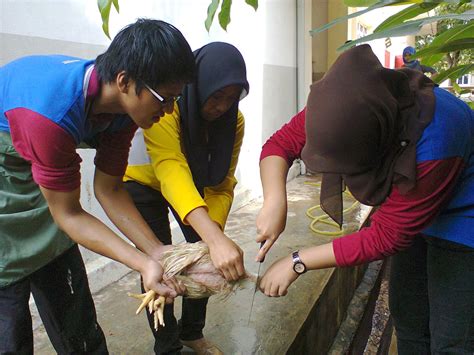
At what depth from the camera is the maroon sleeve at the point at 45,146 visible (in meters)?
1.22

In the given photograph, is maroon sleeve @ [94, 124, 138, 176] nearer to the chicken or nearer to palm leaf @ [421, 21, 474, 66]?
the chicken

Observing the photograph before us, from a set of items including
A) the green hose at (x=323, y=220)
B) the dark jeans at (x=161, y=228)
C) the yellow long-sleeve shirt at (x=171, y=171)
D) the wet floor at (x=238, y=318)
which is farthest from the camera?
the green hose at (x=323, y=220)

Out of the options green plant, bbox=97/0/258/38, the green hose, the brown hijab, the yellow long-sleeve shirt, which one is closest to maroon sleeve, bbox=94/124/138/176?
the yellow long-sleeve shirt

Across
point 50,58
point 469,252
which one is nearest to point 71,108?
point 50,58

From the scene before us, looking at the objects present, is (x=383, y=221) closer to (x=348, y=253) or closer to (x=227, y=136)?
(x=348, y=253)

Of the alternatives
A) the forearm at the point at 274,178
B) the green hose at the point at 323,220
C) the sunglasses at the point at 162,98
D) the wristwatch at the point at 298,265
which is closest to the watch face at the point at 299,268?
the wristwatch at the point at 298,265

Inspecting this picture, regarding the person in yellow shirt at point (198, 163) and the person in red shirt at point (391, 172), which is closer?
the person in red shirt at point (391, 172)

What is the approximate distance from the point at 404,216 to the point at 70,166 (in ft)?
3.42

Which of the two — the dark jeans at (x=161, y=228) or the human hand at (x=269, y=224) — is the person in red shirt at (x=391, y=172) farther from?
the dark jeans at (x=161, y=228)

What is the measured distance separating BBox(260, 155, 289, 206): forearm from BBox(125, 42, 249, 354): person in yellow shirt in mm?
232

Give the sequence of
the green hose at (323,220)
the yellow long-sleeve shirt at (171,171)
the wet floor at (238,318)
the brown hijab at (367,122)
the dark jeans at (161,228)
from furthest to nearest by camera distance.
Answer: the green hose at (323,220) < the wet floor at (238,318) < the dark jeans at (161,228) < the yellow long-sleeve shirt at (171,171) < the brown hijab at (367,122)

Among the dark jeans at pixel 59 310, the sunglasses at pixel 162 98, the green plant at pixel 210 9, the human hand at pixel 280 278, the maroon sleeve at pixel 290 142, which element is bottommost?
the dark jeans at pixel 59 310

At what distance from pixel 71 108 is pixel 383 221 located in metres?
1.03

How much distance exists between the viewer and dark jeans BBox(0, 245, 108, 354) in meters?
1.51
